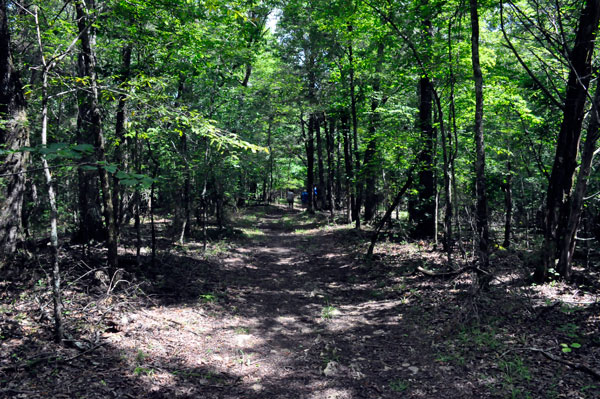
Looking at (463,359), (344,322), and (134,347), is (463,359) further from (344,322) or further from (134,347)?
(134,347)

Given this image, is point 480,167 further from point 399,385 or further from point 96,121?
point 96,121

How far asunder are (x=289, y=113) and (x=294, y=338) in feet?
52.6

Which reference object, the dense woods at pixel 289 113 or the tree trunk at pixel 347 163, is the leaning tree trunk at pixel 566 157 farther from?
the tree trunk at pixel 347 163

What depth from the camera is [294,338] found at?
5.75 metres

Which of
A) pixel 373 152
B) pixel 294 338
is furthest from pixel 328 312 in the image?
pixel 373 152

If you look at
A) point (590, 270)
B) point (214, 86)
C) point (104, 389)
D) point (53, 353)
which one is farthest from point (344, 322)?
point (214, 86)

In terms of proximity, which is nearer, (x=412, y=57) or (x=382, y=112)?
(x=412, y=57)

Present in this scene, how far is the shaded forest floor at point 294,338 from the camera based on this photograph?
3902mm

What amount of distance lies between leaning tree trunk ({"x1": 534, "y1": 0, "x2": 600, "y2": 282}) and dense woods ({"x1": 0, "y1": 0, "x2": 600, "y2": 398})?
3 cm

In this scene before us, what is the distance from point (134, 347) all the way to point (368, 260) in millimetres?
7284

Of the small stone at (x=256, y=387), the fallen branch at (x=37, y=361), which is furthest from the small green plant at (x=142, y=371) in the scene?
the small stone at (x=256, y=387)

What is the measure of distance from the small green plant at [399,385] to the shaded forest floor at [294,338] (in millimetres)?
26

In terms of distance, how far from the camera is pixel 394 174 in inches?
Answer: 503

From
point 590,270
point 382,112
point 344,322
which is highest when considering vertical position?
point 382,112
